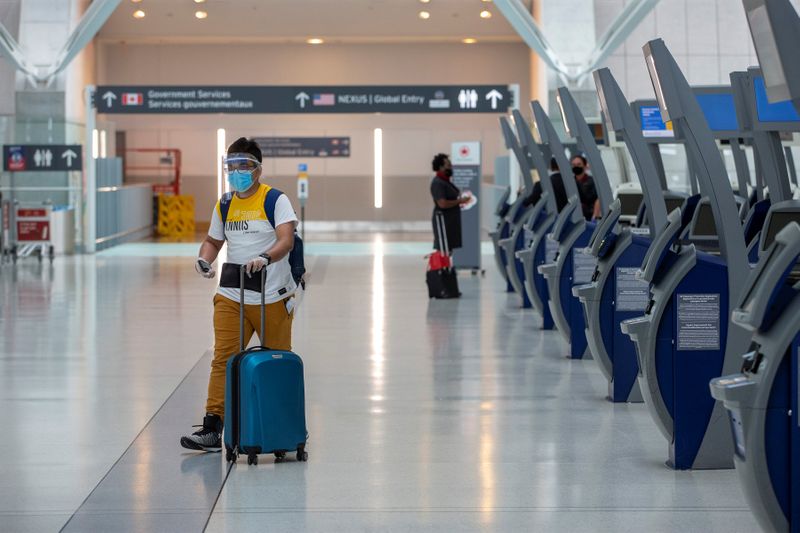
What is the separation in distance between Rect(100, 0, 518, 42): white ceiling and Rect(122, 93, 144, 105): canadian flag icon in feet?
16.7

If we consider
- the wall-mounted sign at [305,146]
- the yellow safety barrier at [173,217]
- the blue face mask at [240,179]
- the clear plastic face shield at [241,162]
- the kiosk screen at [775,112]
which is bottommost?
the yellow safety barrier at [173,217]

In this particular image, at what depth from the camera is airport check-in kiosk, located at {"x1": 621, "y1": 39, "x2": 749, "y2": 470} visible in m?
5.71

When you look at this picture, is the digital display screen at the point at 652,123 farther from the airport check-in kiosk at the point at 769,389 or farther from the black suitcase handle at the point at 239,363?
the airport check-in kiosk at the point at 769,389

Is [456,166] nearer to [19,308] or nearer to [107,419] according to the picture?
[19,308]

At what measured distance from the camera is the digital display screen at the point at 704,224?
6.46m

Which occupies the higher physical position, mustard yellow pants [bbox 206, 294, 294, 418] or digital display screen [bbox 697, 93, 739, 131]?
digital display screen [bbox 697, 93, 739, 131]

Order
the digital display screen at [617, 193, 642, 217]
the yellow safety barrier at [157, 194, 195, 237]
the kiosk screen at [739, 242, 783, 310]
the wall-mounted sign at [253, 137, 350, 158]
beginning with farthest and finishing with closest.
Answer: the wall-mounted sign at [253, 137, 350, 158]
the yellow safety barrier at [157, 194, 195, 237]
the digital display screen at [617, 193, 642, 217]
the kiosk screen at [739, 242, 783, 310]

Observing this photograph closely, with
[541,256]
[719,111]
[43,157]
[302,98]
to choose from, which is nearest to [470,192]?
[302,98]

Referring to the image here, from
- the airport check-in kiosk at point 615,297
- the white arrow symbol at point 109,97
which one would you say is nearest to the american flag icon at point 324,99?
the white arrow symbol at point 109,97

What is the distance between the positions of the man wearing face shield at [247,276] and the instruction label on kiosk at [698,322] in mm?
1835

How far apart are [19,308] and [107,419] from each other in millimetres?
6437

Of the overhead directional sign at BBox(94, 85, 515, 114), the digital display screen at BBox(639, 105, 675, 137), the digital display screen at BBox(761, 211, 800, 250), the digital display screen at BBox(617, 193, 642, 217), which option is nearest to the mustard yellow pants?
the digital display screen at BBox(761, 211, 800, 250)

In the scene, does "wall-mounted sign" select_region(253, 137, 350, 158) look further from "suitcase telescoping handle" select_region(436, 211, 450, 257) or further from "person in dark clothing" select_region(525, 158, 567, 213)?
"person in dark clothing" select_region(525, 158, 567, 213)

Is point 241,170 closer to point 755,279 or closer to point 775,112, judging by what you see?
point 775,112
